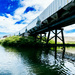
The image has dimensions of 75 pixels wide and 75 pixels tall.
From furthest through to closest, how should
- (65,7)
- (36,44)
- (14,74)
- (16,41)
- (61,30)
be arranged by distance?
1. (16,41)
2. (36,44)
3. (61,30)
4. (65,7)
5. (14,74)

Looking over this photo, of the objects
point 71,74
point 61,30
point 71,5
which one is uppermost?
point 71,5

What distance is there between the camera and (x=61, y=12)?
430 inches

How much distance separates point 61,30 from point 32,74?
41.9 ft

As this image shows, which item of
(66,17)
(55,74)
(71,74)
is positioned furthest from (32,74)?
(66,17)

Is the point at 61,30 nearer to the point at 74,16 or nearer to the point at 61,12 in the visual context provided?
the point at 61,12

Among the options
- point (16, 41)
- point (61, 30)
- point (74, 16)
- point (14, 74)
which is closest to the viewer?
point (14, 74)

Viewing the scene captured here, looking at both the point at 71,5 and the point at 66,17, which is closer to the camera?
the point at 71,5

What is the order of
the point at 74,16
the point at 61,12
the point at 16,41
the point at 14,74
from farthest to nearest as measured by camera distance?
the point at 16,41
the point at 61,12
the point at 74,16
the point at 14,74

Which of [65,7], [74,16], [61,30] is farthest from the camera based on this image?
[61,30]

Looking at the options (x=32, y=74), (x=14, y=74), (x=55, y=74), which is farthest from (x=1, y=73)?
(x=55, y=74)

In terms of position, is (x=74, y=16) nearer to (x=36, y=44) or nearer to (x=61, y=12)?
(x=61, y=12)

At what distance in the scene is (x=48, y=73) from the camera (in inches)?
265

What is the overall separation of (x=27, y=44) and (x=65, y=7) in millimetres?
21420

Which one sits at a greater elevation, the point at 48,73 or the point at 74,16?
the point at 74,16
